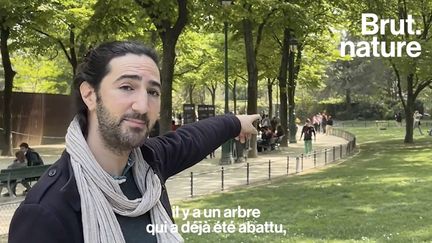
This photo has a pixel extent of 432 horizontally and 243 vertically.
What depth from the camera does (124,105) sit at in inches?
82.2

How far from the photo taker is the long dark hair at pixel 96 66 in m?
2.14

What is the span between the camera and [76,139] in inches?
80.2

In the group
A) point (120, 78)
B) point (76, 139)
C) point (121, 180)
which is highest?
point (120, 78)

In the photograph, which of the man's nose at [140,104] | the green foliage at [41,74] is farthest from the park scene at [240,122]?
the green foliage at [41,74]

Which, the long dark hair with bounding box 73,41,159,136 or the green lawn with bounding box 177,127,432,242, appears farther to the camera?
the green lawn with bounding box 177,127,432,242

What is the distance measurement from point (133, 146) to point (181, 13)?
500 inches

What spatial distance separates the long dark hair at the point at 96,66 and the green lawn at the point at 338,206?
5777 mm

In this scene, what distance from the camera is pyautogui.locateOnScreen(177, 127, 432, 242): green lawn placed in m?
7.91

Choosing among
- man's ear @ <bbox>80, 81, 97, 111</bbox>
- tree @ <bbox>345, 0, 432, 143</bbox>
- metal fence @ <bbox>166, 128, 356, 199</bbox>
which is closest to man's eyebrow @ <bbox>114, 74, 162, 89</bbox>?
man's ear @ <bbox>80, 81, 97, 111</bbox>

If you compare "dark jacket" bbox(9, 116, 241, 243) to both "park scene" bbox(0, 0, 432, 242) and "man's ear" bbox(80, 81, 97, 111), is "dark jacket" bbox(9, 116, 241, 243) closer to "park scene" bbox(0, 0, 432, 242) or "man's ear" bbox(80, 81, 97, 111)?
"park scene" bbox(0, 0, 432, 242)

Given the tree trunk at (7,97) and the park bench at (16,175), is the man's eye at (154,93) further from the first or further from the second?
the tree trunk at (7,97)

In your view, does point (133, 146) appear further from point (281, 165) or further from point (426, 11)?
point (426, 11)

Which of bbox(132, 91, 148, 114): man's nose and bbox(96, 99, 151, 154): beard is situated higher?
bbox(132, 91, 148, 114): man's nose

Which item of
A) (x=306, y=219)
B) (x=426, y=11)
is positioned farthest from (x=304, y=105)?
(x=306, y=219)
